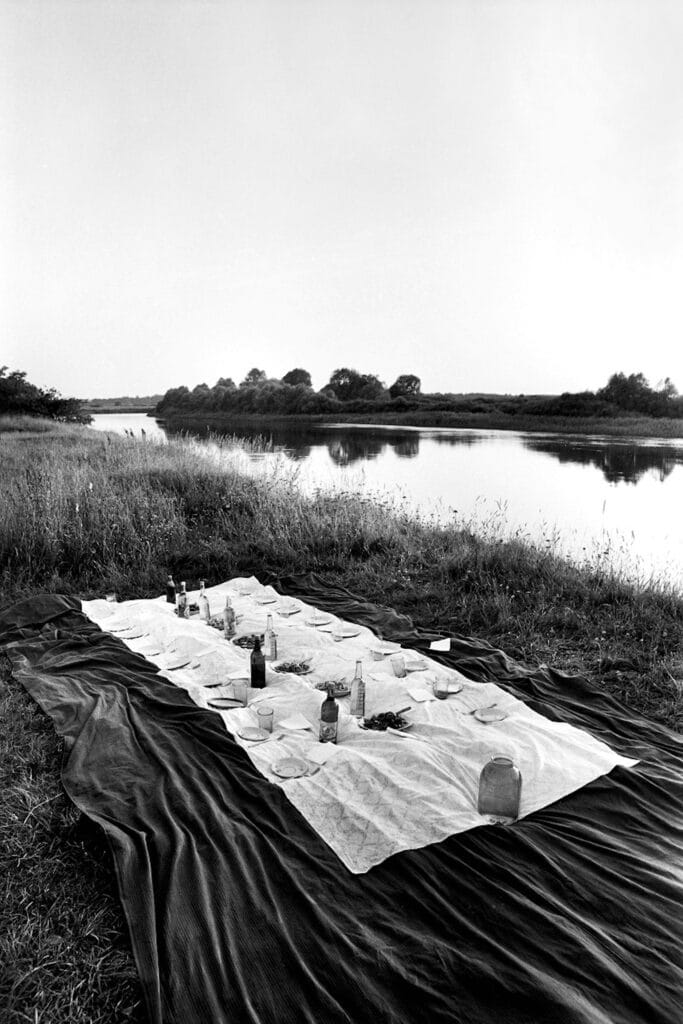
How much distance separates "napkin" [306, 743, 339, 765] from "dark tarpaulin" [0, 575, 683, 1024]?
0.97 ft

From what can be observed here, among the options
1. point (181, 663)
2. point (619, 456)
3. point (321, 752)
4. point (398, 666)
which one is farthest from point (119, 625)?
point (619, 456)

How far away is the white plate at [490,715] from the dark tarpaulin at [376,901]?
648 millimetres

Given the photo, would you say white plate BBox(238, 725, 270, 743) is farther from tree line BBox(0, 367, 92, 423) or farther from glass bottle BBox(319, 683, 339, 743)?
tree line BBox(0, 367, 92, 423)

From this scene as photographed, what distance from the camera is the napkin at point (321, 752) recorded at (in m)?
3.15

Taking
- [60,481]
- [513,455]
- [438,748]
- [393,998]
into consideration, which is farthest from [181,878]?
[513,455]

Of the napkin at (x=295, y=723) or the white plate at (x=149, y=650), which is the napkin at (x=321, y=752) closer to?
the napkin at (x=295, y=723)

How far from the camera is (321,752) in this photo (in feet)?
10.5

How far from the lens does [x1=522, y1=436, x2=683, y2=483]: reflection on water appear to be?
22219mm

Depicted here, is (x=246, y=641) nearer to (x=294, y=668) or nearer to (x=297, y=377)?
(x=294, y=668)

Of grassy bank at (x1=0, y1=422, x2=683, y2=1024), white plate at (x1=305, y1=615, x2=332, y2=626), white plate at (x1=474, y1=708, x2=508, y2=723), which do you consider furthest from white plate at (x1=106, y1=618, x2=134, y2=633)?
white plate at (x1=474, y1=708, x2=508, y2=723)

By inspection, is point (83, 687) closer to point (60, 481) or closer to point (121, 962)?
point (121, 962)

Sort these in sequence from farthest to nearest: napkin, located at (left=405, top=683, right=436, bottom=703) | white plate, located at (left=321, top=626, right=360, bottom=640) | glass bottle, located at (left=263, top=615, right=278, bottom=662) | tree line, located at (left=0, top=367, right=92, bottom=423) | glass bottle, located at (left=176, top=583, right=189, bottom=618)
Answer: tree line, located at (left=0, top=367, right=92, bottom=423) → glass bottle, located at (left=176, top=583, right=189, bottom=618) → white plate, located at (left=321, top=626, right=360, bottom=640) → glass bottle, located at (left=263, top=615, right=278, bottom=662) → napkin, located at (left=405, top=683, right=436, bottom=703)

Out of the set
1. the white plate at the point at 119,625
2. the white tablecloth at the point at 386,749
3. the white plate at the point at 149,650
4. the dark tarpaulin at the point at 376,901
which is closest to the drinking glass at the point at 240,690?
the white tablecloth at the point at 386,749

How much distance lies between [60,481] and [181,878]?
822 cm
